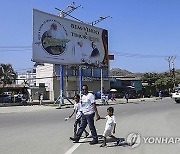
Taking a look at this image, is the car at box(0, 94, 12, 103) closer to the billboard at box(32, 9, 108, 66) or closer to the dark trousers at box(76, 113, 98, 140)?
the billboard at box(32, 9, 108, 66)

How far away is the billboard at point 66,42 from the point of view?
3400 cm

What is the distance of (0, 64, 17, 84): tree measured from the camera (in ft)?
180

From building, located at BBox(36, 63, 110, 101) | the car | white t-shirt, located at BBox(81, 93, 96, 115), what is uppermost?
building, located at BBox(36, 63, 110, 101)

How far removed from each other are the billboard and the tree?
19.9m

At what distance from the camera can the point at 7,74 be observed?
5697cm

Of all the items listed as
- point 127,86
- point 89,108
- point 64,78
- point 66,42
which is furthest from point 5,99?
point 89,108

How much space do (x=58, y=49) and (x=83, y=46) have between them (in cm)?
479

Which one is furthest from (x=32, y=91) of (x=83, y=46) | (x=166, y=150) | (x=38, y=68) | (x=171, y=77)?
(x=166, y=150)

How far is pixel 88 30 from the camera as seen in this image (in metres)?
41.7

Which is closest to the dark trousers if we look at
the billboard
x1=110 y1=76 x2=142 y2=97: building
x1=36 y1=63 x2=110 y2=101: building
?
the billboard

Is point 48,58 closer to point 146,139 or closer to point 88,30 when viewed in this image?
point 88,30

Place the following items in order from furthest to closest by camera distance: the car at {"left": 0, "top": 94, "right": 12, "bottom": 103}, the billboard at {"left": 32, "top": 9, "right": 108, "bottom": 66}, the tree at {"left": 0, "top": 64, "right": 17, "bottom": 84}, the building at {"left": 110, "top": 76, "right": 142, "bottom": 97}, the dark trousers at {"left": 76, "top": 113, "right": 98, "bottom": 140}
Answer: the building at {"left": 110, "top": 76, "right": 142, "bottom": 97}, the tree at {"left": 0, "top": 64, "right": 17, "bottom": 84}, the car at {"left": 0, "top": 94, "right": 12, "bottom": 103}, the billboard at {"left": 32, "top": 9, "right": 108, "bottom": 66}, the dark trousers at {"left": 76, "top": 113, "right": 98, "bottom": 140}

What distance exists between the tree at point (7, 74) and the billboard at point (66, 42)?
65.2 ft

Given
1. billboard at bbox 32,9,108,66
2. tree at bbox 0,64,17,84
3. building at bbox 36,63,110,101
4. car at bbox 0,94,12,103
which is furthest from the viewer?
building at bbox 36,63,110,101
